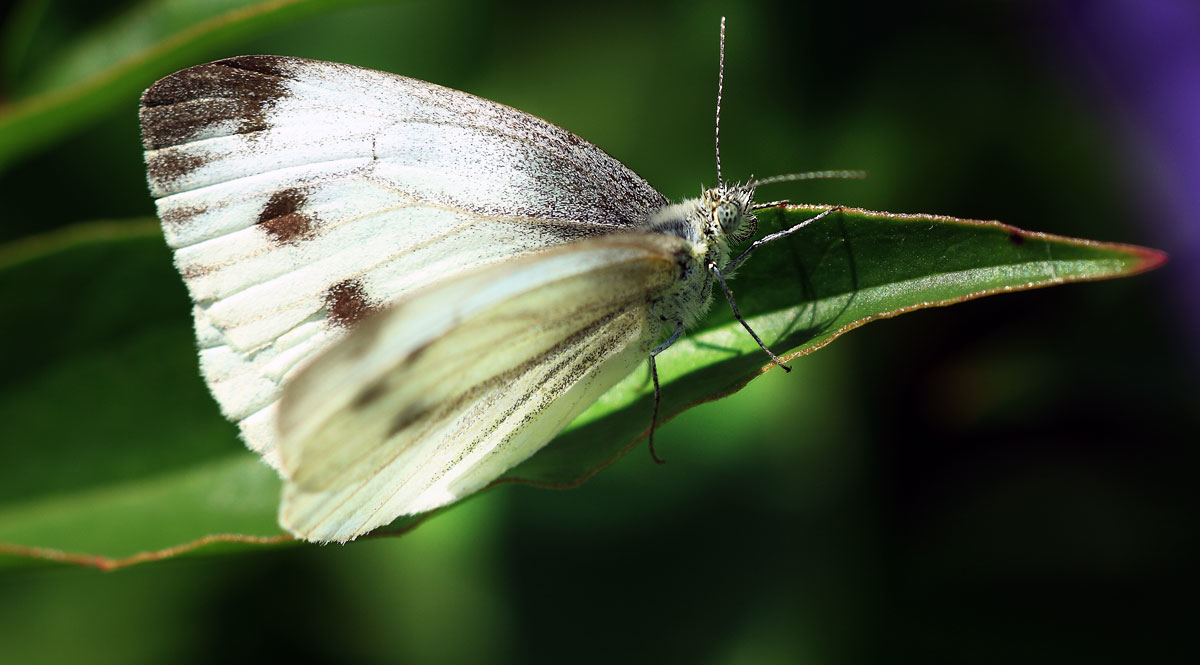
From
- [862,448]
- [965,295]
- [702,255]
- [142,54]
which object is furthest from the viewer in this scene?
[862,448]

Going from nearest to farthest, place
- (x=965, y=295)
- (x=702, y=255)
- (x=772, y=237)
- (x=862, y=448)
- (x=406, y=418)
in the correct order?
(x=965, y=295) → (x=406, y=418) → (x=772, y=237) → (x=702, y=255) → (x=862, y=448)

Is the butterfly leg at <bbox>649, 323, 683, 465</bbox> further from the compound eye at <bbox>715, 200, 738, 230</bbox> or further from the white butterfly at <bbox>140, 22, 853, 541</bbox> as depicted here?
the compound eye at <bbox>715, 200, 738, 230</bbox>

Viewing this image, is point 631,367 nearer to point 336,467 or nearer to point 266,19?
point 336,467

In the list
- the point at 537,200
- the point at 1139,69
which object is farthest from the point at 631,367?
the point at 1139,69

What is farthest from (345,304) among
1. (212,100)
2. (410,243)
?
(212,100)

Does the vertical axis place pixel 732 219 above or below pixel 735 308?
above

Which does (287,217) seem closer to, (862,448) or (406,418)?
(406,418)

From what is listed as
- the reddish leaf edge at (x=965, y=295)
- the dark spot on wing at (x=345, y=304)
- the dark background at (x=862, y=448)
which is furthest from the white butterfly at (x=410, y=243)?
the dark background at (x=862, y=448)

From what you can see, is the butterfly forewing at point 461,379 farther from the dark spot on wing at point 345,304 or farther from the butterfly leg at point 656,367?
the dark spot on wing at point 345,304
